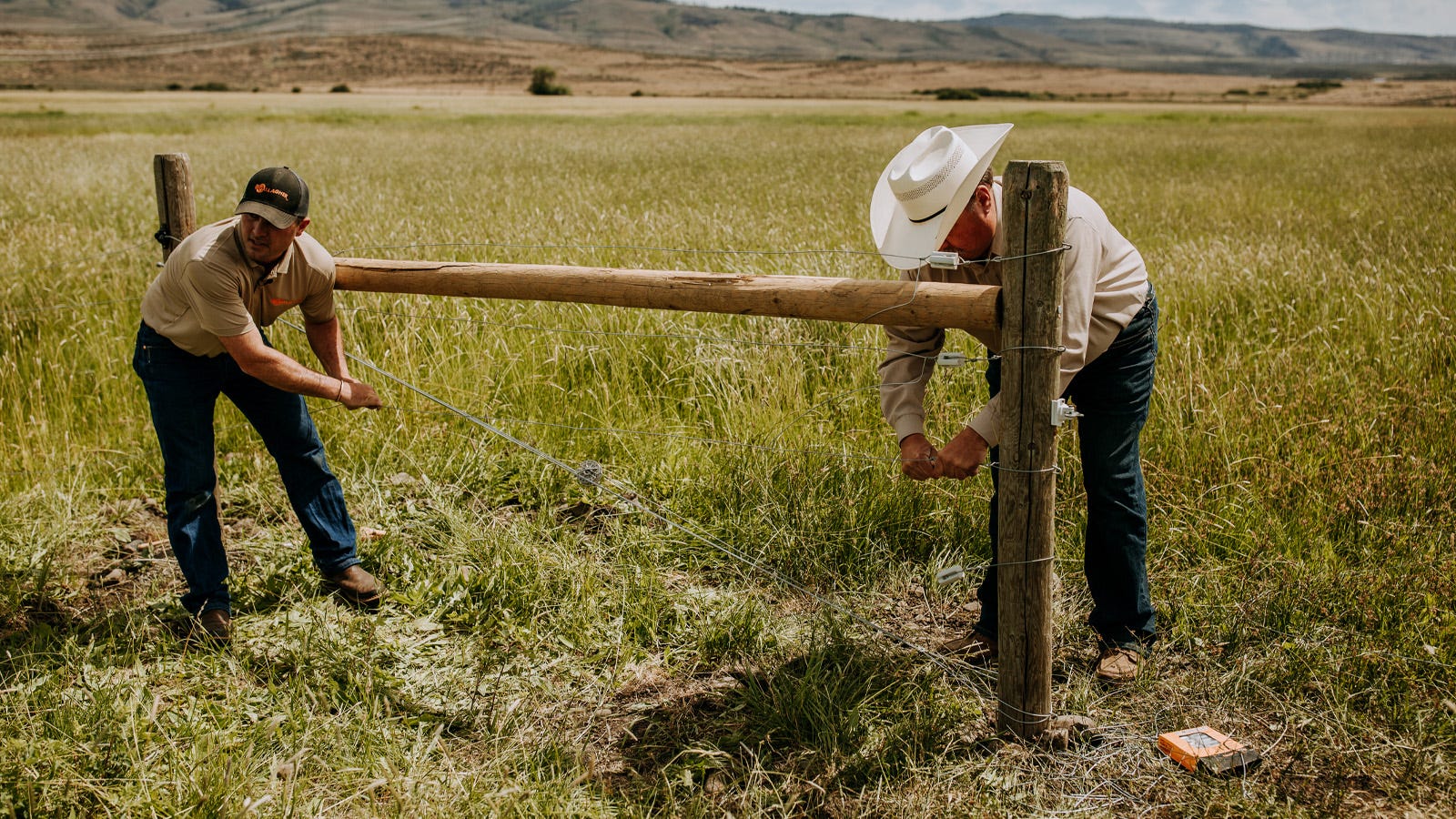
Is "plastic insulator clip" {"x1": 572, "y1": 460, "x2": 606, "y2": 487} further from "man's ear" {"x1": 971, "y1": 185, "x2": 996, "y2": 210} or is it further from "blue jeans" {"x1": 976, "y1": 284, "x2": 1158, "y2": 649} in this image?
"man's ear" {"x1": 971, "y1": 185, "x2": 996, "y2": 210}

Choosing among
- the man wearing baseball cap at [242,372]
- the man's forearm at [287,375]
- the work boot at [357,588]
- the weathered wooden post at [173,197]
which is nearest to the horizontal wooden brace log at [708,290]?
the man wearing baseball cap at [242,372]

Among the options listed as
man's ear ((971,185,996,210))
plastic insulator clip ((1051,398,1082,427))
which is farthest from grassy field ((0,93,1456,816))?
man's ear ((971,185,996,210))

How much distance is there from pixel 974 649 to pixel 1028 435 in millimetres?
1162

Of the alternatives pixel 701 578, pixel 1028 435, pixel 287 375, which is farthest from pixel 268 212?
pixel 1028 435

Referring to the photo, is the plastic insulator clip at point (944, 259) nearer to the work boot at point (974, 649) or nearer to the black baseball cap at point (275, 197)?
the work boot at point (974, 649)

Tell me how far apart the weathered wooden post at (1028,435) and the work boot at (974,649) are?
1.28 ft

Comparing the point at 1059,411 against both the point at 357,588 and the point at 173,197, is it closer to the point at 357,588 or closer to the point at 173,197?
the point at 357,588

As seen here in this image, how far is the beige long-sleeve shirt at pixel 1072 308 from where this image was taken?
2639 millimetres

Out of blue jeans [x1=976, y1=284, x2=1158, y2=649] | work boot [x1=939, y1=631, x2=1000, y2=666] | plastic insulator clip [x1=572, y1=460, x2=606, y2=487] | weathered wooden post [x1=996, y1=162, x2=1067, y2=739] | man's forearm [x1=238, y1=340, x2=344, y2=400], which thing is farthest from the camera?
plastic insulator clip [x1=572, y1=460, x2=606, y2=487]

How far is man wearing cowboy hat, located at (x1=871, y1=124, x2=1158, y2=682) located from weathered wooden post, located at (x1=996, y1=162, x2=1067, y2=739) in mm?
107

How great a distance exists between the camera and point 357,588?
375cm

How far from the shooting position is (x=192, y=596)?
3.50 meters

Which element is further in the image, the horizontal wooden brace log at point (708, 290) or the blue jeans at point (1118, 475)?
the blue jeans at point (1118, 475)

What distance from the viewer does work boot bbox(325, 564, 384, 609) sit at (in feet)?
12.3
